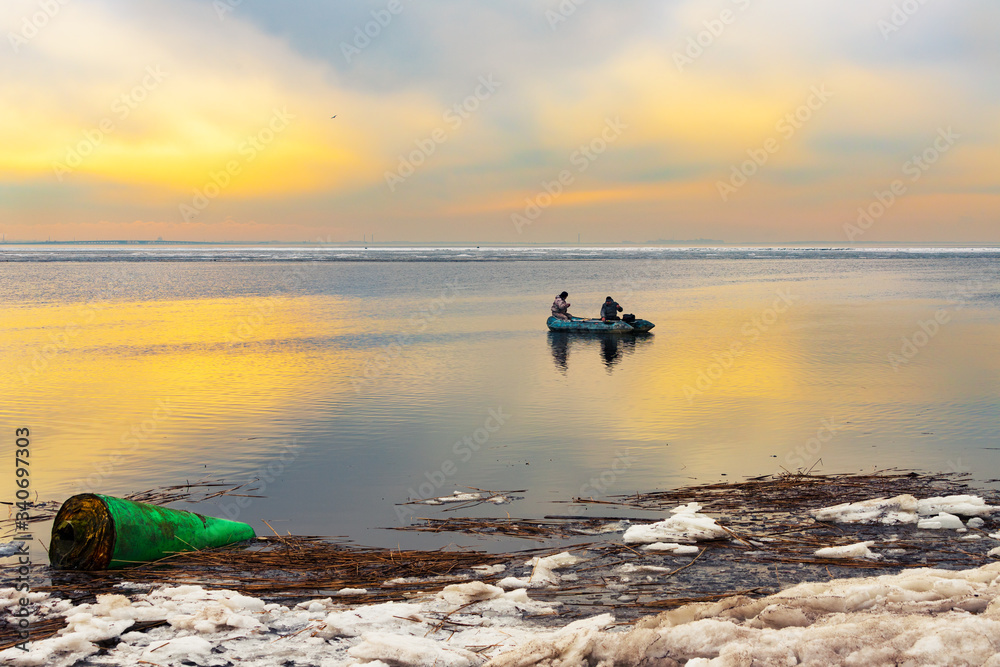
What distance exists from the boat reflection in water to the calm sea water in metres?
0.18

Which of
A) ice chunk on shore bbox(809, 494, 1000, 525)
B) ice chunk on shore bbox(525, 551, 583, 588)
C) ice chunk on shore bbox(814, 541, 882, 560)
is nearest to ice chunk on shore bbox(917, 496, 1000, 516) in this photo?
ice chunk on shore bbox(809, 494, 1000, 525)

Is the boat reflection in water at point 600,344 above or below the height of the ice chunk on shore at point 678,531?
above

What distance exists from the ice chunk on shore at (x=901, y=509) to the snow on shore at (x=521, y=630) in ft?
6.87

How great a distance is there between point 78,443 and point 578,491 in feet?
26.0

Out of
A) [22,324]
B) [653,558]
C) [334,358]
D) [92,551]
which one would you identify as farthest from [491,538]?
[22,324]

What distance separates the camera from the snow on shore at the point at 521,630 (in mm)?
4230

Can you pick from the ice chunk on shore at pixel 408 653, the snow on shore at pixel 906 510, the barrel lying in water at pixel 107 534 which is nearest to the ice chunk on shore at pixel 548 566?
the ice chunk on shore at pixel 408 653

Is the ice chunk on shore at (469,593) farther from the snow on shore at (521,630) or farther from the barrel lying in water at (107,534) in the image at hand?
the barrel lying in water at (107,534)

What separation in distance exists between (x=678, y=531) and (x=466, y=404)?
24.6 feet

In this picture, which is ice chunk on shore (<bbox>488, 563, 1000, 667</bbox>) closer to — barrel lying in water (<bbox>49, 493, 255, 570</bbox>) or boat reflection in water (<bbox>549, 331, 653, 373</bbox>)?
barrel lying in water (<bbox>49, 493, 255, 570</bbox>)

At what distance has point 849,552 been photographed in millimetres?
6648

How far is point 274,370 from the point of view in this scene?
18.1 m

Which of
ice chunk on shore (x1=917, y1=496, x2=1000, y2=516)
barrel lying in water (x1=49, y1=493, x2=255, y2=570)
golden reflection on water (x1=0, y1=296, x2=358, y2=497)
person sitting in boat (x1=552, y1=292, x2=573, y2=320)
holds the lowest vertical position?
ice chunk on shore (x1=917, y1=496, x2=1000, y2=516)

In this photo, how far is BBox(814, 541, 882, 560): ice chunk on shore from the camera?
21.7ft
